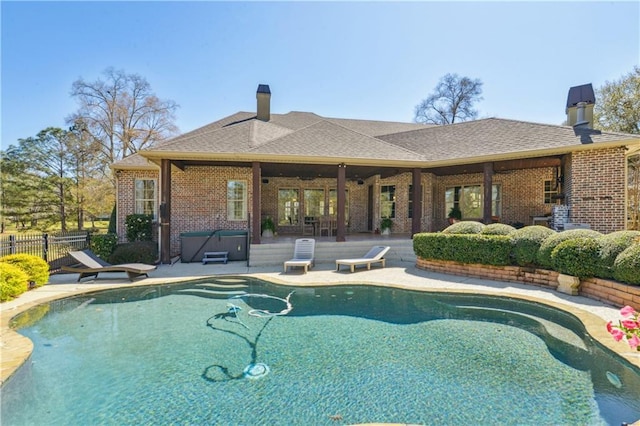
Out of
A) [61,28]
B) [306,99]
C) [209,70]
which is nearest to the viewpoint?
[61,28]

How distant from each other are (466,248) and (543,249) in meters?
1.86

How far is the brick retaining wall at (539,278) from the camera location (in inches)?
231

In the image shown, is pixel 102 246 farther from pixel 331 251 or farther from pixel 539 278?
pixel 539 278

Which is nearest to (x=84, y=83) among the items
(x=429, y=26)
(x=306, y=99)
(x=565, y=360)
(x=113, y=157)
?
(x=113, y=157)

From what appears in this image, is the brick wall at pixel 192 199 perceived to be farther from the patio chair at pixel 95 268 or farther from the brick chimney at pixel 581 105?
the brick chimney at pixel 581 105

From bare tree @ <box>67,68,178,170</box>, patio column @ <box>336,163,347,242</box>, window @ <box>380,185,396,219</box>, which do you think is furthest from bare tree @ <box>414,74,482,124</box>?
bare tree @ <box>67,68,178,170</box>

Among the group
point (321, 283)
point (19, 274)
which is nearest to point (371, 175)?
point (321, 283)

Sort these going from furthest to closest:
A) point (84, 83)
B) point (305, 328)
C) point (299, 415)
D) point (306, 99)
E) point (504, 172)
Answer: point (84, 83)
point (306, 99)
point (504, 172)
point (305, 328)
point (299, 415)

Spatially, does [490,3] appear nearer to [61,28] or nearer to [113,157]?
[61,28]

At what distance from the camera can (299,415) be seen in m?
3.12

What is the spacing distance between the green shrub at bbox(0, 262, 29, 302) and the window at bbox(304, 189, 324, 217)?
11.5m

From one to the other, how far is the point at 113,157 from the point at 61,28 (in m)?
20.0

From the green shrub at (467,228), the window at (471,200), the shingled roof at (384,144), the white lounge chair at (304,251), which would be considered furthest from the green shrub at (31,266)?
the window at (471,200)

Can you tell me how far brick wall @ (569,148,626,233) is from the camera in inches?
370
